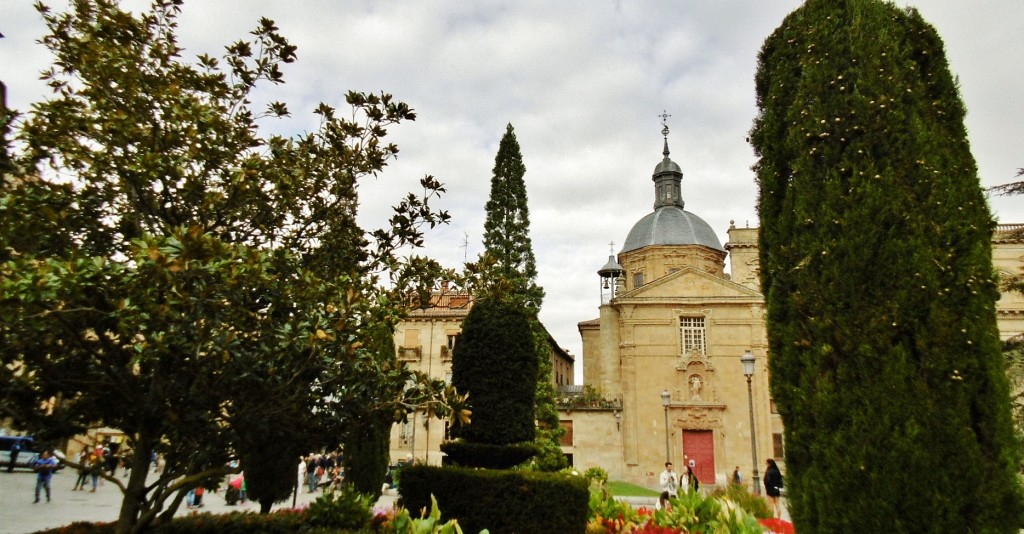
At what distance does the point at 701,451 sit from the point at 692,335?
6.34 metres

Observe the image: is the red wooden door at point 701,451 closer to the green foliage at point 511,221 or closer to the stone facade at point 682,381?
the stone facade at point 682,381

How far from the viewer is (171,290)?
521 cm

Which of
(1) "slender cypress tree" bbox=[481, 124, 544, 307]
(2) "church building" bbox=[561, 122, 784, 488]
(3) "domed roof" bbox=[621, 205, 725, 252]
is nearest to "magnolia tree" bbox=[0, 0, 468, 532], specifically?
(1) "slender cypress tree" bbox=[481, 124, 544, 307]

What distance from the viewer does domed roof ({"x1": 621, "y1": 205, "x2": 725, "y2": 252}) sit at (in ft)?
135

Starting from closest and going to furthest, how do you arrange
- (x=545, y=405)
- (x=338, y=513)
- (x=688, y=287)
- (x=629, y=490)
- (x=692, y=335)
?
(x=338, y=513) → (x=629, y=490) → (x=545, y=405) → (x=692, y=335) → (x=688, y=287)

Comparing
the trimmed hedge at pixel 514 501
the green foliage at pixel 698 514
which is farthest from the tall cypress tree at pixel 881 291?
the trimmed hedge at pixel 514 501

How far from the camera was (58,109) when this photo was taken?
6035mm

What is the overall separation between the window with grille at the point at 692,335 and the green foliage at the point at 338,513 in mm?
28466

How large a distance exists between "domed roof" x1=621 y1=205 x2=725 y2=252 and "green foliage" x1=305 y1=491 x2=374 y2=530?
3493cm

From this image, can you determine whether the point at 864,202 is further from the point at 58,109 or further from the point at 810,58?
the point at 58,109

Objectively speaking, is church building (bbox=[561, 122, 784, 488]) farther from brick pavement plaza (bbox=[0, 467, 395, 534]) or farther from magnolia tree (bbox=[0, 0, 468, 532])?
magnolia tree (bbox=[0, 0, 468, 532])

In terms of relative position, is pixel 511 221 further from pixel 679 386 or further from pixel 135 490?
pixel 135 490

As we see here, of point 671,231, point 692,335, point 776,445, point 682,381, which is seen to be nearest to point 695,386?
point 682,381

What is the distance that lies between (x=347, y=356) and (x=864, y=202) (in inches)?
198
